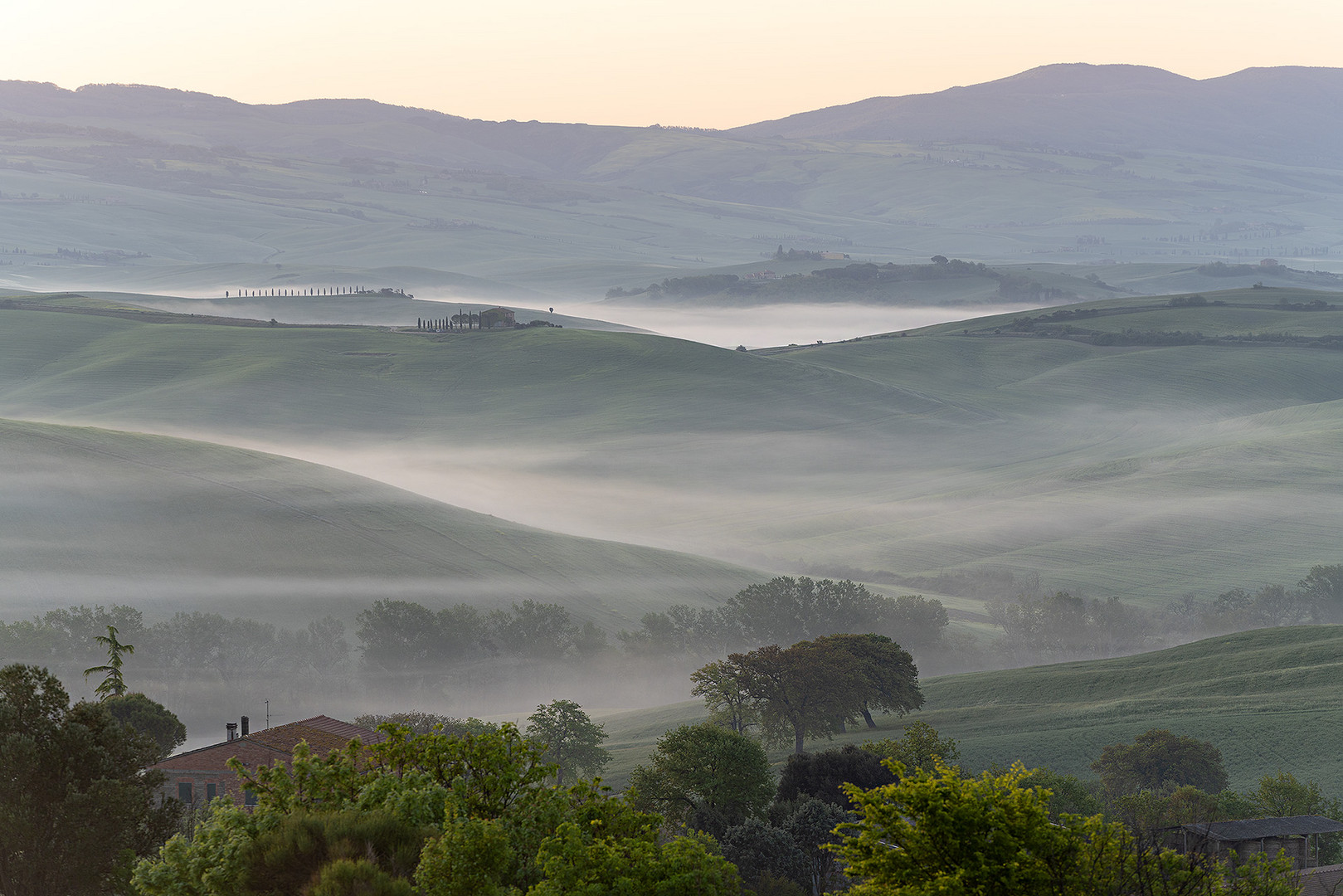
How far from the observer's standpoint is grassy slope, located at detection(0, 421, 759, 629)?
13512 cm

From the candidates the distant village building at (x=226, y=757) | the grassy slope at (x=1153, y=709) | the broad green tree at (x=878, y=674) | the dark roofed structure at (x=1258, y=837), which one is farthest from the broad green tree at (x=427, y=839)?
the broad green tree at (x=878, y=674)

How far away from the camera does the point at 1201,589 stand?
157 metres

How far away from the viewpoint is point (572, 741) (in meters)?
88.4

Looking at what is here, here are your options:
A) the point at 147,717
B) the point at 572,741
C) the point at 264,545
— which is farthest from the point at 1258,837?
the point at 264,545

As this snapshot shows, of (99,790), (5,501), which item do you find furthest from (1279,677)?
(5,501)

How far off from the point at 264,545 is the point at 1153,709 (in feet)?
289

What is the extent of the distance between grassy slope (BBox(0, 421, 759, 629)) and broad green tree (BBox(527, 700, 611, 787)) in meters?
49.4

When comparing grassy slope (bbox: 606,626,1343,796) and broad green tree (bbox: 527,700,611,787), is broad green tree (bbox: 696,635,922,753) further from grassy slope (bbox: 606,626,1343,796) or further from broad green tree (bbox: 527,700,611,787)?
broad green tree (bbox: 527,700,611,787)

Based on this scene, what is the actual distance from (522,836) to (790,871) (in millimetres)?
26966

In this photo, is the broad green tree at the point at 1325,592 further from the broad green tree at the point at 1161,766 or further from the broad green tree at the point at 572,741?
the broad green tree at the point at 572,741

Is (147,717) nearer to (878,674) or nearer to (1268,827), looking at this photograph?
(1268,827)

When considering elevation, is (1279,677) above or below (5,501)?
below

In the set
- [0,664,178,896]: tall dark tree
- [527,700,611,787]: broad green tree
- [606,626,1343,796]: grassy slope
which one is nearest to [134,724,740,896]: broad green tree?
[0,664,178,896]: tall dark tree

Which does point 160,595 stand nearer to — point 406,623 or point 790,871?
point 406,623
